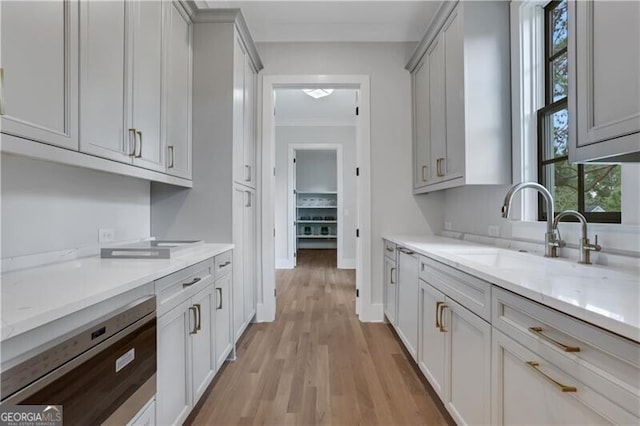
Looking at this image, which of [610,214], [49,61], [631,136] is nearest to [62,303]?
[49,61]

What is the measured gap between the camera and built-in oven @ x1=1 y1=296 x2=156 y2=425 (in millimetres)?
728

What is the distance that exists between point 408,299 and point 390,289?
Answer: 0.59m

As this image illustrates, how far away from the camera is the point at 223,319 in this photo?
2.14 meters

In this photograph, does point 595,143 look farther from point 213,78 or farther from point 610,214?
point 213,78

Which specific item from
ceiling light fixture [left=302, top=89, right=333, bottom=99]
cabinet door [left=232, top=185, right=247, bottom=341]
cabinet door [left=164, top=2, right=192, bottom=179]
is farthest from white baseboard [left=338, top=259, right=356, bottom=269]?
cabinet door [left=164, top=2, right=192, bottom=179]

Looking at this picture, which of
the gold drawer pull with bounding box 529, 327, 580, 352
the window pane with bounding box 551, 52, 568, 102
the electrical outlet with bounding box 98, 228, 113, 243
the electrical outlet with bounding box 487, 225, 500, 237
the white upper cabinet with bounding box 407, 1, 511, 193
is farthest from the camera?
the electrical outlet with bounding box 487, 225, 500, 237

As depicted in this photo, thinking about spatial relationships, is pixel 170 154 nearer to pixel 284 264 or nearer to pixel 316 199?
pixel 284 264

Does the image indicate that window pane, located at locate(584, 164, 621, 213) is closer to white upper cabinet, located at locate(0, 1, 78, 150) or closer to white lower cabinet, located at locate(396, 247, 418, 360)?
white lower cabinet, located at locate(396, 247, 418, 360)

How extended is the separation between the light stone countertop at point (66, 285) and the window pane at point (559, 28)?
2549 mm

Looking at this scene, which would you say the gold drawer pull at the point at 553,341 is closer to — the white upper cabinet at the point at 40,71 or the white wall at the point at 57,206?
the white upper cabinet at the point at 40,71

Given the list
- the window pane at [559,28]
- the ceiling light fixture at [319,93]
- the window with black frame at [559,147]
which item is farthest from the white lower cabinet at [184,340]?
the ceiling light fixture at [319,93]

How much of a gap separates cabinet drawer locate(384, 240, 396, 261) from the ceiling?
212 cm

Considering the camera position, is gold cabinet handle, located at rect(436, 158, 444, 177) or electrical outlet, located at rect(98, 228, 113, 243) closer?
electrical outlet, located at rect(98, 228, 113, 243)

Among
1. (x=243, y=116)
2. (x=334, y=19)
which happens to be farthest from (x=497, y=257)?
(x=334, y=19)
